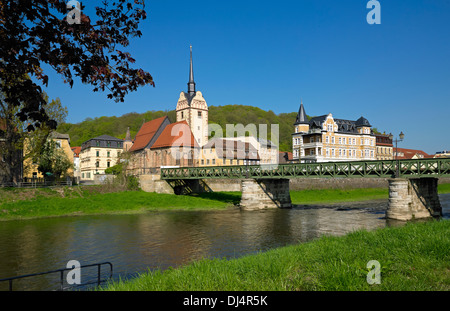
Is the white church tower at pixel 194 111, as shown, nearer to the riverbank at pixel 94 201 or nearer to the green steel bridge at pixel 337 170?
the green steel bridge at pixel 337 170

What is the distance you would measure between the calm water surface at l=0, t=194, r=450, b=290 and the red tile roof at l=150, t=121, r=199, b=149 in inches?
1204

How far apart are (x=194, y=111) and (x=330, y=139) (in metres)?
29.6

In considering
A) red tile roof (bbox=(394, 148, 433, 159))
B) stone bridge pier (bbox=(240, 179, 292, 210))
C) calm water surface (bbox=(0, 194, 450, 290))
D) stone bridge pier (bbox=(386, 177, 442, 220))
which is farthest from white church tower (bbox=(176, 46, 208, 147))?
red tile roof (bbox=(394, 148, 433, 159))

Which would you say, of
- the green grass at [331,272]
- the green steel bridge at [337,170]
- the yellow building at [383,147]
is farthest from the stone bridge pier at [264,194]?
the yellow building at [383,147]

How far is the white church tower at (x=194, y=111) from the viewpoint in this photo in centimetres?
7306

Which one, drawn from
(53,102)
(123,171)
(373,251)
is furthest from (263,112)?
(373,251)

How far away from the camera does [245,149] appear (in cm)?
7431

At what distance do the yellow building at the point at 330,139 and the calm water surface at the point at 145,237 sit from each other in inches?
1396

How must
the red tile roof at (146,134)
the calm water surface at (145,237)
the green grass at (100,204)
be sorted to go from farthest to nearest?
the red tile roof at (146,134)
the green grass at (100,204)
the calm water surface at (145,237)

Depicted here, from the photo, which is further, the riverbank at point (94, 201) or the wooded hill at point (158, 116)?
the wooded hill at point (158, 116)

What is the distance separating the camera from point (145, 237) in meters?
22.7

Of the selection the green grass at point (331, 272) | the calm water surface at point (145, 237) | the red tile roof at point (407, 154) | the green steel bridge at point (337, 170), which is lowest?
the calm water surface at point (145, 237)
